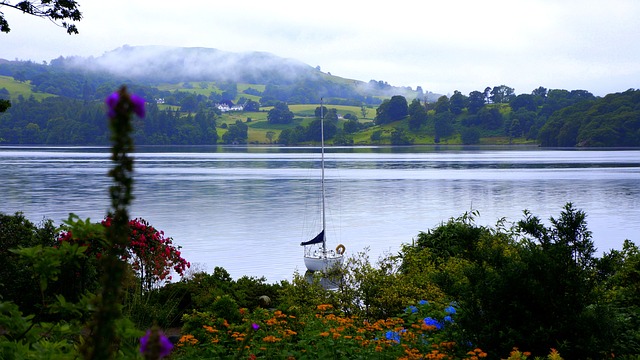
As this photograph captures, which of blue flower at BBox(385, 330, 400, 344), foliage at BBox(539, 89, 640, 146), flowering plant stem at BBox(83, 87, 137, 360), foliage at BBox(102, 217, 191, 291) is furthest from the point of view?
foliage at BBox(539, 89, 640, 146)

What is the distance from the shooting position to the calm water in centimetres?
3662

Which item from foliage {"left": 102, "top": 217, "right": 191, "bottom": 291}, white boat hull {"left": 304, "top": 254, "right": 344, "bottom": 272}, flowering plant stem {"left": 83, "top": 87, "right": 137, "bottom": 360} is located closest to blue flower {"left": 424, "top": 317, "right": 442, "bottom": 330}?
flowering plant stem {"left": 83, "top": 87, "right": 137, "bottom": 360}

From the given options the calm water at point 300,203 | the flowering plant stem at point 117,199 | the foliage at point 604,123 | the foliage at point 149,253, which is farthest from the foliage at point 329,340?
the foliage at point 604,123

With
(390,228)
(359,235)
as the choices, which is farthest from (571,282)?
(390,228)

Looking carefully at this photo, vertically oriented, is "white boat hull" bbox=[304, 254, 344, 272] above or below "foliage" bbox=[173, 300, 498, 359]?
below

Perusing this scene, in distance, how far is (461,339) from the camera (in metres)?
8.66

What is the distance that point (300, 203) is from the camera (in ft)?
181

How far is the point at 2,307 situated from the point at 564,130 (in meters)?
203

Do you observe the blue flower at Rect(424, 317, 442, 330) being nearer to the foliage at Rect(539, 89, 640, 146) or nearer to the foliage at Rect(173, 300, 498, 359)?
the foliage at Rect(173, 300, 498, 359)

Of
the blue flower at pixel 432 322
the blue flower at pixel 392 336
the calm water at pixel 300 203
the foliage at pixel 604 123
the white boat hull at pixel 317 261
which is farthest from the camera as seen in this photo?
the foliage at pixel 604 123

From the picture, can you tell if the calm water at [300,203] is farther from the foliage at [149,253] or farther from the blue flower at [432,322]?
the blue flower at [432,322]

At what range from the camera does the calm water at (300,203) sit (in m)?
36.6

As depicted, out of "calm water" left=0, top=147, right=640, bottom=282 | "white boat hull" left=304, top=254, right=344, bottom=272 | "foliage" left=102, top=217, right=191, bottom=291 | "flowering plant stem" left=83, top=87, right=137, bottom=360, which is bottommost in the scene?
"calm water" left=0, top=147, right=640, bottom=282

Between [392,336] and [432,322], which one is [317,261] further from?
[392,336]
